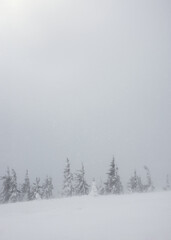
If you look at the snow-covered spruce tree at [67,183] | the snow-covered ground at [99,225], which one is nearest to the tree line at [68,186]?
the snow-covered spruce tree at [67,183]

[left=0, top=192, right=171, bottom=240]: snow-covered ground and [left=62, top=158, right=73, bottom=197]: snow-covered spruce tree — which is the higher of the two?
[left=0, top=192, right=171, bottom=240]: snow-covered ground

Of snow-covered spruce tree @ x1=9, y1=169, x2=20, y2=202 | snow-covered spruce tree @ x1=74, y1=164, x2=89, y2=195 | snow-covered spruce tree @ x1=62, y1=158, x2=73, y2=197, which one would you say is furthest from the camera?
snow-covered spruce tree @ x1=62, y1=158, x2=73, y2=197

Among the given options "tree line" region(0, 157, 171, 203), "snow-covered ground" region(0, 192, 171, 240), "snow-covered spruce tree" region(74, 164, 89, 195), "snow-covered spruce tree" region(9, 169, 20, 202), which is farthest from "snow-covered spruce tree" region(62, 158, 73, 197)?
"snow-covered ground" region(0, 192, 171, 240)

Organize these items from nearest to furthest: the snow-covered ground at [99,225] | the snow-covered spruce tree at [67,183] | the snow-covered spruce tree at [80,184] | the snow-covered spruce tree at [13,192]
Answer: the snow-covered ground at [99,225], the snow-covered spruce tree at [13,192], the snow-covered spruce tree at [80,184], the snow-covered spruce tree at [67,183]

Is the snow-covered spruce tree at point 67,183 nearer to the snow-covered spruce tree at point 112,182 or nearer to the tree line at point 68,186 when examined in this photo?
the tree line at point 68,186

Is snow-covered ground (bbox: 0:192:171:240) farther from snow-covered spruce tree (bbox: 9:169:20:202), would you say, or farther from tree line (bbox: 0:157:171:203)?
snow-covered spruce tree (bbox: 9:169:20:202)

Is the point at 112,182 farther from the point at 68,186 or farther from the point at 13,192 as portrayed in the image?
the point at 13,192

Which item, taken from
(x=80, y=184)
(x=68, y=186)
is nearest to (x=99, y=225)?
(x=80, y=184)

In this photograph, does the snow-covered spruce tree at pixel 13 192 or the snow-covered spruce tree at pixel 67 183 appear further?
the snow-covered spruce tree at pixel 67 183

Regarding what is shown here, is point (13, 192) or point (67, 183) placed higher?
point (13, 192)

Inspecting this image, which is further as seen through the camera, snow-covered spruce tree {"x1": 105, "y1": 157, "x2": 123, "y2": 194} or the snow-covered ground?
snow-covered spruce tree {"x1": 105, "y1": 157, "x2": 123, "y2": 194}

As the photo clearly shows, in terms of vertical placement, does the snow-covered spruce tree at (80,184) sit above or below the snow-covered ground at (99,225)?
below

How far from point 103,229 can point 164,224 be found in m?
2.67

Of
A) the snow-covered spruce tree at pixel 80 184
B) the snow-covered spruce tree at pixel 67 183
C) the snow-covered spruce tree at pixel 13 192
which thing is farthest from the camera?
the snow-covered spruce tree at pixel 67 183
